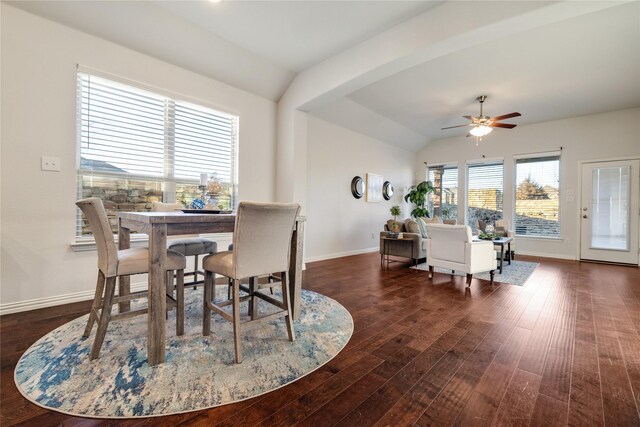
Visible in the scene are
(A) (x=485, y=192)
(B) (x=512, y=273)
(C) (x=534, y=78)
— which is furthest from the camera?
(A) (x=485, y=192)

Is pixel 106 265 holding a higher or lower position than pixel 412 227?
lower

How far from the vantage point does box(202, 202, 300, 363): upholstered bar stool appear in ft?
5.71

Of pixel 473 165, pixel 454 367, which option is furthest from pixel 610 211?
pixel 454 367

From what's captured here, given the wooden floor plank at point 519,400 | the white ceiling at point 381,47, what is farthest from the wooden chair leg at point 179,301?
the white ceiling at point 381,47

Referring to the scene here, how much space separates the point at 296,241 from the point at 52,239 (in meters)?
2.43

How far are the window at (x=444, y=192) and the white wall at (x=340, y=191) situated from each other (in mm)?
1435

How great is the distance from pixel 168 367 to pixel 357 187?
16.7ft

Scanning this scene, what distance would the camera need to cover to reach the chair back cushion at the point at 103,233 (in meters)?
1.78

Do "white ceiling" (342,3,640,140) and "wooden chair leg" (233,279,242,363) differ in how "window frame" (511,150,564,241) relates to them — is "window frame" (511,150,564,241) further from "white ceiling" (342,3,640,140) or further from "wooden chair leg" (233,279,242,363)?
"wooden chair leg" (233,279,242,363)

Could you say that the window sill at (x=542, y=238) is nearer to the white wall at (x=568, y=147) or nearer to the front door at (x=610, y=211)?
the white wall at (x=568, y=147)

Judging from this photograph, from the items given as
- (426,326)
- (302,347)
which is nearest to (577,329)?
(426,326)

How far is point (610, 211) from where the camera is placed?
5582 millimetres

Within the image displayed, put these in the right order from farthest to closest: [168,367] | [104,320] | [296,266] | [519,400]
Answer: [296,266] < [104,320] < [168,367] < [519,400]

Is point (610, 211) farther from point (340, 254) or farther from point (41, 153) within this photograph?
point (41, 153)
